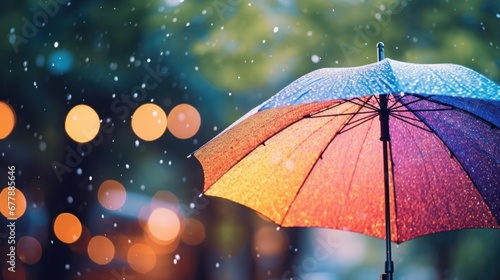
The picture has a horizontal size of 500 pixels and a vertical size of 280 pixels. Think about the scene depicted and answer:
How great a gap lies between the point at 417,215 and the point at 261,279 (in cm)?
537

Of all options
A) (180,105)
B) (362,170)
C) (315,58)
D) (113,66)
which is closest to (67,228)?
(180,105)

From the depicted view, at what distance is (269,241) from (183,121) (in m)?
2.05

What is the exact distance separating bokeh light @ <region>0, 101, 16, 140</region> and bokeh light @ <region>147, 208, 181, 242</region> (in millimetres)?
2635

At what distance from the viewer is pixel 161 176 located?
9.63m

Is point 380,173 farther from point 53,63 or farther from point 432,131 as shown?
point 53,63

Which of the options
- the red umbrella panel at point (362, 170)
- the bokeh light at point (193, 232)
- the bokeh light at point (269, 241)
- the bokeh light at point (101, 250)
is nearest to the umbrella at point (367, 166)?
the red umbrella panel at point (362, 170)

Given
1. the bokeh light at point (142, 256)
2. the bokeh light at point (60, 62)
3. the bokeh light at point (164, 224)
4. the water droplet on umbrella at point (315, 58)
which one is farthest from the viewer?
the bokeh light at point (142, 256)

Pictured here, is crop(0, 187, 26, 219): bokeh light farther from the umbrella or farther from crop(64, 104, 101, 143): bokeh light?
the umbrella

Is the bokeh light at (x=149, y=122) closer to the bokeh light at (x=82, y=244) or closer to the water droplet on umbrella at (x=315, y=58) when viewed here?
the bokeh light at (x=82, y=244)

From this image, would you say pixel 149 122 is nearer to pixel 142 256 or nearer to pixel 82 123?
pixel 82 123

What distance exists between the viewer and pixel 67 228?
1037 centimetres

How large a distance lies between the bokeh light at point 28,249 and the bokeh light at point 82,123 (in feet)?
6.47

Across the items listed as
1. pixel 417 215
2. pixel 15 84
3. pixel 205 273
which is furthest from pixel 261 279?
pixel 417 215

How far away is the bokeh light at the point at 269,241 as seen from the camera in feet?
29.2
